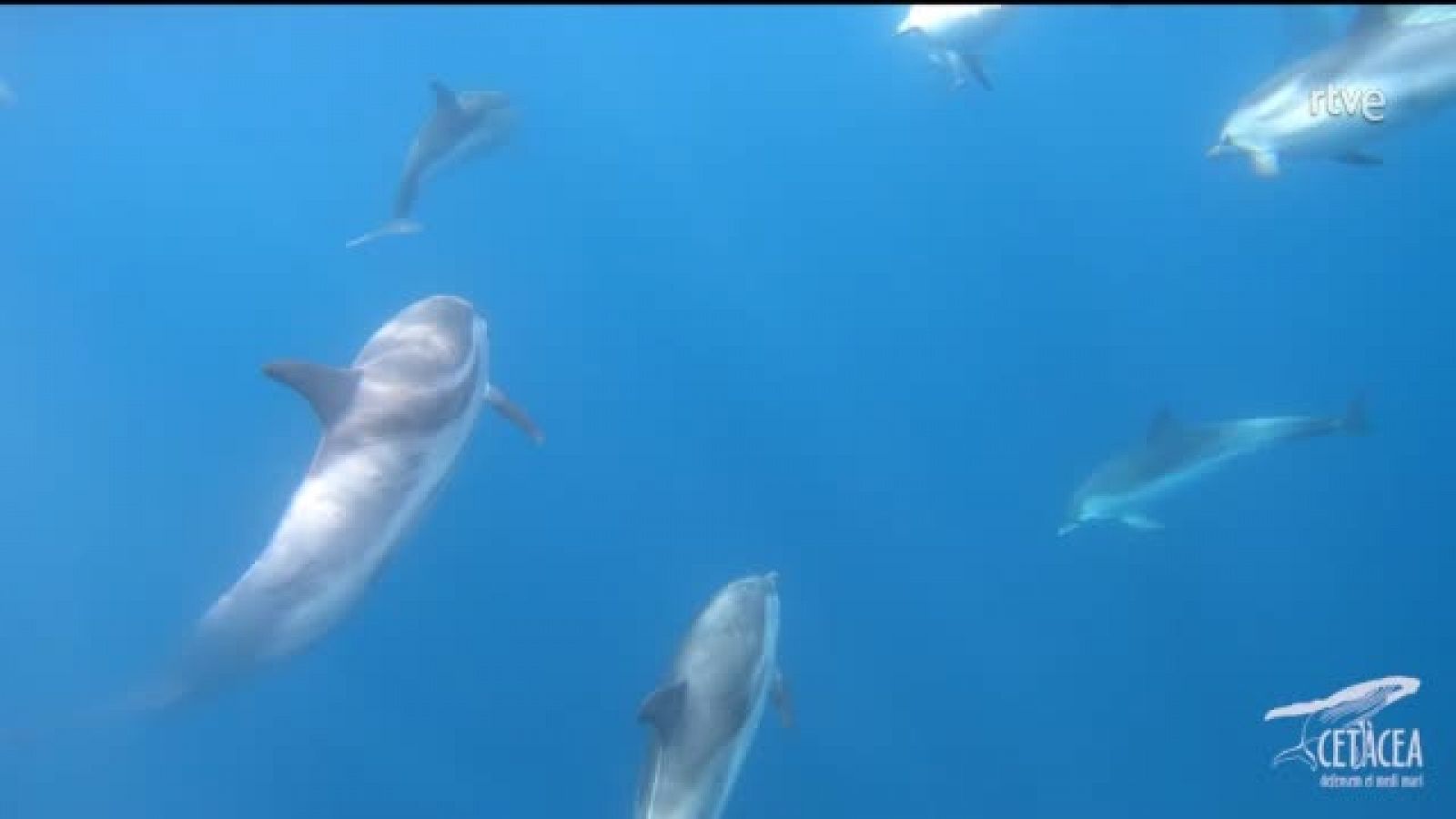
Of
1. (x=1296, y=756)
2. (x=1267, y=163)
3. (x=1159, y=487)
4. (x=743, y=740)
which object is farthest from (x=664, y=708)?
(x=1296, y=756)

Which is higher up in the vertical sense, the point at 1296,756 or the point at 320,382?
the point at 1296,756

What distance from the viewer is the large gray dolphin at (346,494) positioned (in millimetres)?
5730

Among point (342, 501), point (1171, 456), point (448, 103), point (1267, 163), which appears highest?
point (448, 103)

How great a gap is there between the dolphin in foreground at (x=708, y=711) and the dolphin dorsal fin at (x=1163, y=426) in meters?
3.91

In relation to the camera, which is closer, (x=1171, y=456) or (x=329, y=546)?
(x=329, y=546)

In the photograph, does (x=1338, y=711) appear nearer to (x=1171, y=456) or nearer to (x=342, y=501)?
(x=1171, y=456)

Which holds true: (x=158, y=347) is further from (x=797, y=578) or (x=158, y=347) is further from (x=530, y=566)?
(x=797, y=578)

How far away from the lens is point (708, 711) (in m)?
5.94

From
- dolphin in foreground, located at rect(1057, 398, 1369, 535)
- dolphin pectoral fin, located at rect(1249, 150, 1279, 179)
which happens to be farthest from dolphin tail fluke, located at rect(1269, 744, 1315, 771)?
dolphin pectoral fin, located at rect(1249, 150, 1279, 179)

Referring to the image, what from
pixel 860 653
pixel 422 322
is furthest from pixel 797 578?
pixel 422 322

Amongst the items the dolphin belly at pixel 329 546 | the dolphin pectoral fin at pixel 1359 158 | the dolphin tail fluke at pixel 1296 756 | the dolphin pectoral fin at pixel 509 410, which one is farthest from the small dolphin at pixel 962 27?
the dolphin tail fluke at pixel 1296 756

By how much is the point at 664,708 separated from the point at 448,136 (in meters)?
6.13

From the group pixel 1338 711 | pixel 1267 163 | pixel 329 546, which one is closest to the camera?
A: pixel 329 546

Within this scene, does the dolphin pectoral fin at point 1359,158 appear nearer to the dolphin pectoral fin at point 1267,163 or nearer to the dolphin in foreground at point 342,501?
the dolphin pectoral fin at point 1267,163
